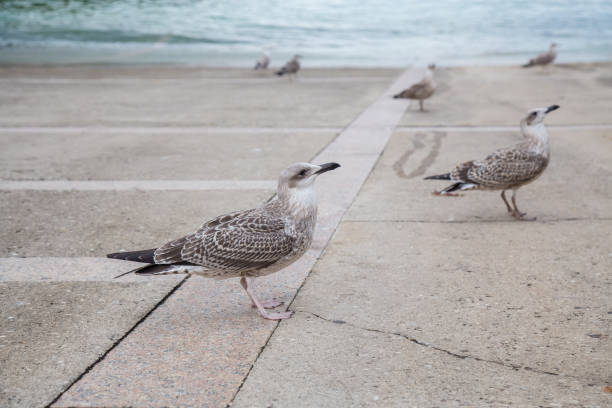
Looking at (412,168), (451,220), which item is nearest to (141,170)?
(412,168)

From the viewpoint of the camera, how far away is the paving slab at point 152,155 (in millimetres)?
7902

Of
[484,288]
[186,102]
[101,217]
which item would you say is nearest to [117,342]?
[484,288]

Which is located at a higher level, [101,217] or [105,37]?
[101,217]

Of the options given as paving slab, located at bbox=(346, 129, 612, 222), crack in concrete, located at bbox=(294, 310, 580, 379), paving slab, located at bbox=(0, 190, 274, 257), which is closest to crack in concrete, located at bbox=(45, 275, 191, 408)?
paving slab, located at bbox=(0, 190, 274, 257)

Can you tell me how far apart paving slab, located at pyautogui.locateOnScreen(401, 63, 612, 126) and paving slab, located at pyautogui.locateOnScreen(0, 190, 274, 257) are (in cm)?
528

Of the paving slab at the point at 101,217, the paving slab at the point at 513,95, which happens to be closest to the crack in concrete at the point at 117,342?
the paving slab at the point at 101,217

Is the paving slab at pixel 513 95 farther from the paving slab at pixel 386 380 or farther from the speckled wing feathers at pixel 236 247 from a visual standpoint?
the paving slab at pixel 386 380

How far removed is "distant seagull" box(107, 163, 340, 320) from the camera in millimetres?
4113

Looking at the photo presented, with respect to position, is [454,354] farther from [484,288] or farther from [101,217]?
[101,217]

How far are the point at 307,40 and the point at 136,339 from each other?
3614 cm

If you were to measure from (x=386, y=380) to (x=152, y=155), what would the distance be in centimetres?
616

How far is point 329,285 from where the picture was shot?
188 inches

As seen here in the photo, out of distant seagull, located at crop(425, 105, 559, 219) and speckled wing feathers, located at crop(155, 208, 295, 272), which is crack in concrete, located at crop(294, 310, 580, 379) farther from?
distant seagull, located at crop(425, 105, 559, 219)

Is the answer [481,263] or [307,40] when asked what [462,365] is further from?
[307,40]
